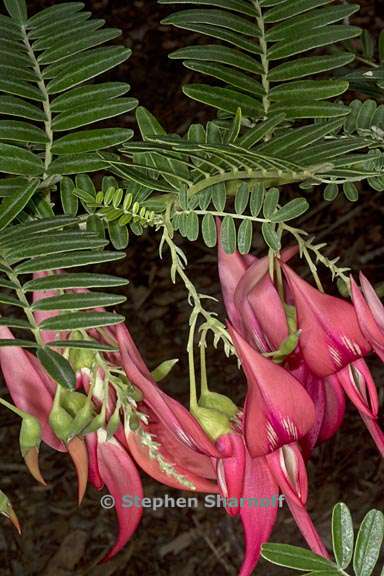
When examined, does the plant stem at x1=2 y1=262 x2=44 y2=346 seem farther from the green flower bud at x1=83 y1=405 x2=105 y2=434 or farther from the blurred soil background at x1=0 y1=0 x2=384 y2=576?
the blurred soil background at x1=0 y1=0 x2=384 y2=576

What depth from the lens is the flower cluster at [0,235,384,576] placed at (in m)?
0.52

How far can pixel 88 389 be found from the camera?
570 mm

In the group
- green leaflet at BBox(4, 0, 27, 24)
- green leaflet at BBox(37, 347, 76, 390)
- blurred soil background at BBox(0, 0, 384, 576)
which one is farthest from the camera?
blurred soil background at BBox(0, 0, 384, 576)

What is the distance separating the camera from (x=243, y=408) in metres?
0.55

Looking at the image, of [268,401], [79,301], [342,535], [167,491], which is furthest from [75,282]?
[167,491]

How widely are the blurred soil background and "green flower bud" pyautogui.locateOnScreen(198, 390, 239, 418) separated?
1.32 m

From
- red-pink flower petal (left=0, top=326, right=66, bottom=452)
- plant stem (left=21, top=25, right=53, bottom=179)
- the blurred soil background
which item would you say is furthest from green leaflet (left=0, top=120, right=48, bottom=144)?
the blurred soil background

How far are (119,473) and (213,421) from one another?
0.22ft

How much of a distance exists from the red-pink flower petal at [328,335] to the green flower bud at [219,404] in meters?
0.05

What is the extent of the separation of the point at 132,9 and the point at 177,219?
6.28 feet

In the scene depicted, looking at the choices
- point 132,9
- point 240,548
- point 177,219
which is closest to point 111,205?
point 177,219

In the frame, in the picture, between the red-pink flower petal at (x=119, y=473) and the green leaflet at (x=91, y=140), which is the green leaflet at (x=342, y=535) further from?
the green leaflet at (x=91, y=140)

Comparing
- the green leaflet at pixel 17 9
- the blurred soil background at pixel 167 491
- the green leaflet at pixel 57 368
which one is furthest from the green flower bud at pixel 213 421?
the blurred soil background at pixel 167 491

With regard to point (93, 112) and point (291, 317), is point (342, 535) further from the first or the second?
point (93, 112)
